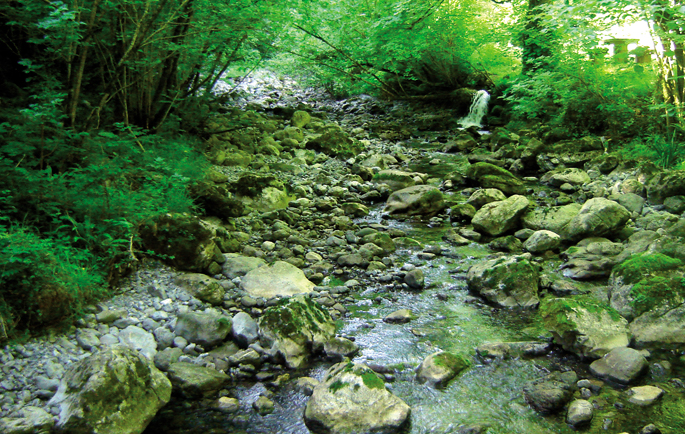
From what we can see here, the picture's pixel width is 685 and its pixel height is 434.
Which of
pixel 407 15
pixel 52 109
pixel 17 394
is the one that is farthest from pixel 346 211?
pixel 407 15

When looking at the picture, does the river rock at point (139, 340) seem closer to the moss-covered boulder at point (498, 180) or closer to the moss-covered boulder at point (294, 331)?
the moss-covered boulder at point (294, 331)

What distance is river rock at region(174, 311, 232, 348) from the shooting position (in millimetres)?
3512

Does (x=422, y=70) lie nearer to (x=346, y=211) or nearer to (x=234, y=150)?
Result: (x=234, y=150)

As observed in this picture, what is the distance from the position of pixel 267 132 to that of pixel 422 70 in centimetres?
741

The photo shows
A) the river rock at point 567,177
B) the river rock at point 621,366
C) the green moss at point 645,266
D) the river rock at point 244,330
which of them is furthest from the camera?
the river rock at point 567,177

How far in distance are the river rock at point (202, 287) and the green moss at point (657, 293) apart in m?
3.69

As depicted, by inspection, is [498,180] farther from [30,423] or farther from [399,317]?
[30,423]

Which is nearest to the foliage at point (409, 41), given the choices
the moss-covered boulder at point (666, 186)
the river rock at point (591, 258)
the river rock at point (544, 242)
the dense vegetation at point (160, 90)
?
the dense vegetation at point (160, 90)

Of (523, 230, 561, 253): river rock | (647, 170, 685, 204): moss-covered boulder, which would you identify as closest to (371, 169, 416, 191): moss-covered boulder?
(523, 230, 561, 253): river rock

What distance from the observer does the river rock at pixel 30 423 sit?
93.3 inches

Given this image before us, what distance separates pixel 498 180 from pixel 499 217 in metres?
1.99

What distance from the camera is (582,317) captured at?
3.60 m

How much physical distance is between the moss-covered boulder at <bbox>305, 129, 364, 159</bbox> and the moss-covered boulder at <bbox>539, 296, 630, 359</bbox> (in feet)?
23.1

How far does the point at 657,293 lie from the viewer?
3715 mm
